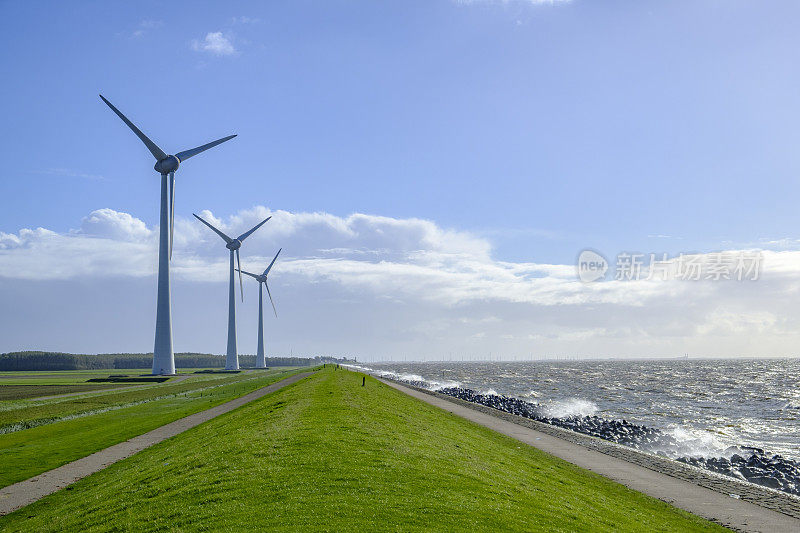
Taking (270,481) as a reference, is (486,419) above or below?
below

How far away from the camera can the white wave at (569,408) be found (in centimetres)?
5609

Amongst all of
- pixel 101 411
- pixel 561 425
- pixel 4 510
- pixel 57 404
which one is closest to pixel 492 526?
pixel 4 510

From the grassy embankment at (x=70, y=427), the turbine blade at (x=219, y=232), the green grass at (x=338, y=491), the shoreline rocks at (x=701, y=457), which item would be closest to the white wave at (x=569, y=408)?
the shoreline rocks at (x=701, y=457)

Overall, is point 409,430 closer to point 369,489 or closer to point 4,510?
point 369,489

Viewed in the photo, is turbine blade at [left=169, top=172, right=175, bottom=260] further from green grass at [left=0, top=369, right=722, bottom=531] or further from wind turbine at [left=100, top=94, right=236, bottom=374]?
green grass at [left=0, top=369, right=722, bottom=531]

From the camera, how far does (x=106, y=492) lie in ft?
59.2

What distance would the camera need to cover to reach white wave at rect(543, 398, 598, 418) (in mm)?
56094

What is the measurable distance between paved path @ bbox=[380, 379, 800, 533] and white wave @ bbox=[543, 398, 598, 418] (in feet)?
72.8

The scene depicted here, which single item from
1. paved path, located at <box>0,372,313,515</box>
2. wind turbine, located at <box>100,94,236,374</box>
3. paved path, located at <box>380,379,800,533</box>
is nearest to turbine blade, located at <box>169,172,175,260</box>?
wind turbine, located at <box>100,94,236,374</box>

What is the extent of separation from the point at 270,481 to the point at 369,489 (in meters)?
3.04

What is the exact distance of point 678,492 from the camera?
74.2 ft

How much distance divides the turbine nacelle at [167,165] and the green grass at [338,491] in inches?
3222

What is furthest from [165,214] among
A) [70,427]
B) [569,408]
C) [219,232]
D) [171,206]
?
[569,408]

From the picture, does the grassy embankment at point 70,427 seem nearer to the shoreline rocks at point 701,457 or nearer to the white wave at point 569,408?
the shoreline rocks at point 701,457
